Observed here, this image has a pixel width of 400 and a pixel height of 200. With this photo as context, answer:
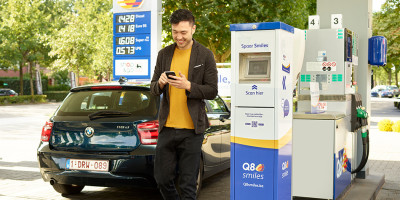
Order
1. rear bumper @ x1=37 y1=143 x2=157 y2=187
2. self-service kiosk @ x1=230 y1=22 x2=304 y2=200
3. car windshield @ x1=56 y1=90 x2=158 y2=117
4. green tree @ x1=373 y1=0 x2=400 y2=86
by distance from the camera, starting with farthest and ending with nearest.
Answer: green tree @ x1=373 y1=0 x2=400 y2=86
car windshield @ x1=56 y1=90 x2=158 y2=117
rear bumper @ x1=37 y1=143 x2=157 y2=187
self-service kiosk @ x1=230 y1=22 x2=304 y2=200

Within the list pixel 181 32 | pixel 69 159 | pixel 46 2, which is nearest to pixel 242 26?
pixel 181 32

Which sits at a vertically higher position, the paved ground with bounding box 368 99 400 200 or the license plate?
the license plate

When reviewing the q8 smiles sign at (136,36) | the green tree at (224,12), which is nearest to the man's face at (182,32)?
the q8 smiles sign at (136,36)

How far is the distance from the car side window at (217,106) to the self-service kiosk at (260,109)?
2679 millimetres

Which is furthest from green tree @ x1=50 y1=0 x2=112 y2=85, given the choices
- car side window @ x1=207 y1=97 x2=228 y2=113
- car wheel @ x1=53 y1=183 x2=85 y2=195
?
car wheel @ x1=53 y1=183 x2=85 y2=195

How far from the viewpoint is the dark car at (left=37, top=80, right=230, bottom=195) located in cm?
546

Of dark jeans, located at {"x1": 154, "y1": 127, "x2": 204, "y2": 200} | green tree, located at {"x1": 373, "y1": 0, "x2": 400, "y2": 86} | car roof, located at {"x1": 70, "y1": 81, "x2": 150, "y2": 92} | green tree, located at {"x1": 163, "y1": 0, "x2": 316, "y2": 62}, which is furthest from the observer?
green tree, located at {"x1": 373, "y1": 0, "x2": 400, "y2": 86}

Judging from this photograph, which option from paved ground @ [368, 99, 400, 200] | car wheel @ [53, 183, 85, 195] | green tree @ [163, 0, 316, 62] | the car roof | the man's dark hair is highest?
green tree @ [163, 0, 316, 62]

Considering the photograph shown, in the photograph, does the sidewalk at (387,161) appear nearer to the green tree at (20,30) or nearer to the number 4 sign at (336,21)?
the number 4 sign at (336,21)

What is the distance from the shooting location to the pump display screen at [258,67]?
4.33 meters

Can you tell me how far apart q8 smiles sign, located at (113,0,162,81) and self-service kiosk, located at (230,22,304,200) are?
25.5 feet

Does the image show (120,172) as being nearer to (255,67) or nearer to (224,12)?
(255,67)

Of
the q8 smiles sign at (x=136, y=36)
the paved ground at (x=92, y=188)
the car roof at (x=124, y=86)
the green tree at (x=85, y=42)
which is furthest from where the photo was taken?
the green tree at (x=85, y=42)

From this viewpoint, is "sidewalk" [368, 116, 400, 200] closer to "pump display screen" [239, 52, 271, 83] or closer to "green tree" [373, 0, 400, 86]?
"pump display screen" [239, 52, 271, 83]
